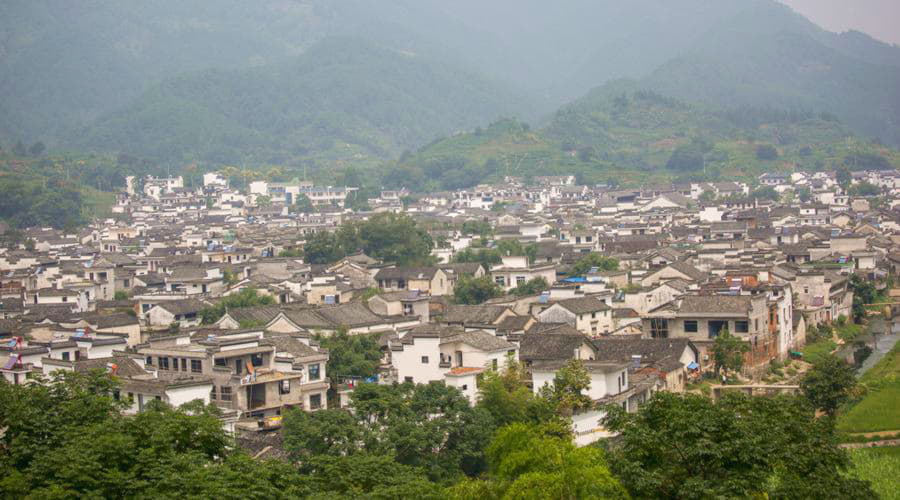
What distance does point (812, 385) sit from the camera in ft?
61.1

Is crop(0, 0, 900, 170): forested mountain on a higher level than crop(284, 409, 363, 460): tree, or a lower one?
higher

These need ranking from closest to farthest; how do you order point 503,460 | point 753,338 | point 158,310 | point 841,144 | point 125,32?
point 503,460 < point 753,338 < point 158,310 < point 841,144 < point 125,32

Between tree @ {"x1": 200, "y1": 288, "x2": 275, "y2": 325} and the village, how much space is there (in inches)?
3.0

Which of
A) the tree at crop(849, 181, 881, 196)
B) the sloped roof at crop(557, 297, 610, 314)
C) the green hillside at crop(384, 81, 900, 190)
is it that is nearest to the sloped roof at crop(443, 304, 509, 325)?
the sloped roof at crop(557, 297, 610, 314)

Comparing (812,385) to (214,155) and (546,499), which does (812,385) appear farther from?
(214,155)

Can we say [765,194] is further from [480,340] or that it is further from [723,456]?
[723,456]

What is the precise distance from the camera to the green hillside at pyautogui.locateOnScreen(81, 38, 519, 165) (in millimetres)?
101812

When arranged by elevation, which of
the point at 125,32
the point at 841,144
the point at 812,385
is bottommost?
the point at 812,385

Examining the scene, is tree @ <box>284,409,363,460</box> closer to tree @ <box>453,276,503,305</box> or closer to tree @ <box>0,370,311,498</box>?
tree @ <box>0,370,311,498</box>

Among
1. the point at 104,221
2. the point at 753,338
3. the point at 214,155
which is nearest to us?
the point at 753,338

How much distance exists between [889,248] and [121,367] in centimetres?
2876

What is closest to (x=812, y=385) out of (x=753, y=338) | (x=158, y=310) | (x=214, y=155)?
(x=753, y=338)

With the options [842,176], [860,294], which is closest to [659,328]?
[860,294]

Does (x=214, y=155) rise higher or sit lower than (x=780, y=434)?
higher
